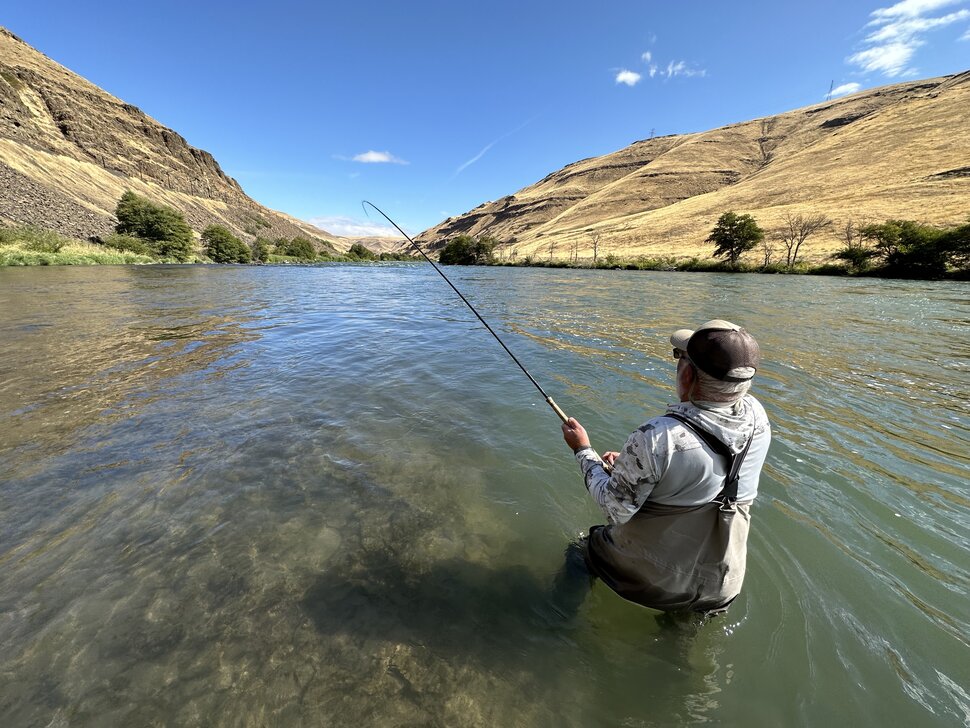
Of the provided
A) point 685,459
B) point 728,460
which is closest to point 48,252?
point 685,459

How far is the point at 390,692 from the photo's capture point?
8.26ft

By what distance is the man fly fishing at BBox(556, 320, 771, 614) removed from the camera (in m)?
2.20

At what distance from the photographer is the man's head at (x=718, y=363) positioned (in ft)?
6.99

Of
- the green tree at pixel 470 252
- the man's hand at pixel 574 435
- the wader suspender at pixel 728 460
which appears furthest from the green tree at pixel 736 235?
the wader suspender at pixel 728 460

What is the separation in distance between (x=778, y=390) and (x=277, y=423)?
10.0m

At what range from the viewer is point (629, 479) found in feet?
7.79

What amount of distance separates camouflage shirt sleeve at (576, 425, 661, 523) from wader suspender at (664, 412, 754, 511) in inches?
9.3

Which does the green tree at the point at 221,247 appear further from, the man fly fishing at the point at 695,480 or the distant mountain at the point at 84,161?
the man fly fishing at the point at 695,480

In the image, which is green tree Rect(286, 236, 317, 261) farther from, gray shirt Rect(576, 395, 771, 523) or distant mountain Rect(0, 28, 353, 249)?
gray shirt Rect(576, 395, 771, 523)

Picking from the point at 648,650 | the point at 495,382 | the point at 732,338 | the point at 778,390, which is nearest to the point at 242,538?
the point at 648,650

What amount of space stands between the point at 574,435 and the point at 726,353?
1.30 metres

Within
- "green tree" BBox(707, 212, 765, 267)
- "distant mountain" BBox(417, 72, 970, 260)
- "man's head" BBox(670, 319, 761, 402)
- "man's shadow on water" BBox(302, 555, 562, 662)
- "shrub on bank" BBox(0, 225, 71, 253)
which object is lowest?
"man's shadow on water" BBox(302, 555, 562, 662)

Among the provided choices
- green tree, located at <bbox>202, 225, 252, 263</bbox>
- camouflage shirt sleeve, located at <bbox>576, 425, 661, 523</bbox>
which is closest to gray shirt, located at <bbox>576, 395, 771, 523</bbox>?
camouflage shirt sleeve, located at <bbox>576, 425, 661, 523</bbox>

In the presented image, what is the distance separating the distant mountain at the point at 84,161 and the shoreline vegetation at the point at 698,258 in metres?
8.31
